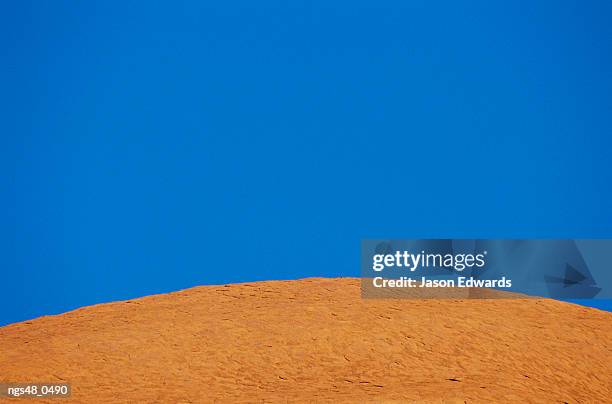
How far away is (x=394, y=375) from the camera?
10625 millimetres

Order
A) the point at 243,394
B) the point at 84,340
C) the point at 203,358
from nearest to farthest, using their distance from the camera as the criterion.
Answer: the point at 243,394
the point at 203,358
the point at 84,340

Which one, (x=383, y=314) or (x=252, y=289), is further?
(x=252, y=289)

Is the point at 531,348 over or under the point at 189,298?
under

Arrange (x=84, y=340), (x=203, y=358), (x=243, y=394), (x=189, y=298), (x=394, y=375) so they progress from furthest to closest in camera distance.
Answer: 1. (x=189, y=298)
2. (x=84, y=340)
3. (x=203, y=358)
4. (x=394, y=375)
5. (x=243, y=394)

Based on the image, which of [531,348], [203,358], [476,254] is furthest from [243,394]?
[476,254]

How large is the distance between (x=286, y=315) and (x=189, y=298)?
3.12 meters

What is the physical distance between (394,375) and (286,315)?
3.84m

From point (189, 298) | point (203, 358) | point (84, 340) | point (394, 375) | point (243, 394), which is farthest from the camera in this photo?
point (189, 298)

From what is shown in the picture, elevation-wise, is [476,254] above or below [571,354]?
above

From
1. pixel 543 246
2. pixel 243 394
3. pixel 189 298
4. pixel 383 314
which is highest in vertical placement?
pixel 543 246

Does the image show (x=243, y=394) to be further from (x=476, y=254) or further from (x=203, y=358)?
(x=476, y=254)

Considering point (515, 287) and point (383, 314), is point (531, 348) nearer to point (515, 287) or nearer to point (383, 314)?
point (383, 314)

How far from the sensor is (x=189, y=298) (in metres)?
15.8

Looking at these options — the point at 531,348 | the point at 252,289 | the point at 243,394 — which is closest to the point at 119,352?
the point at 243,394
